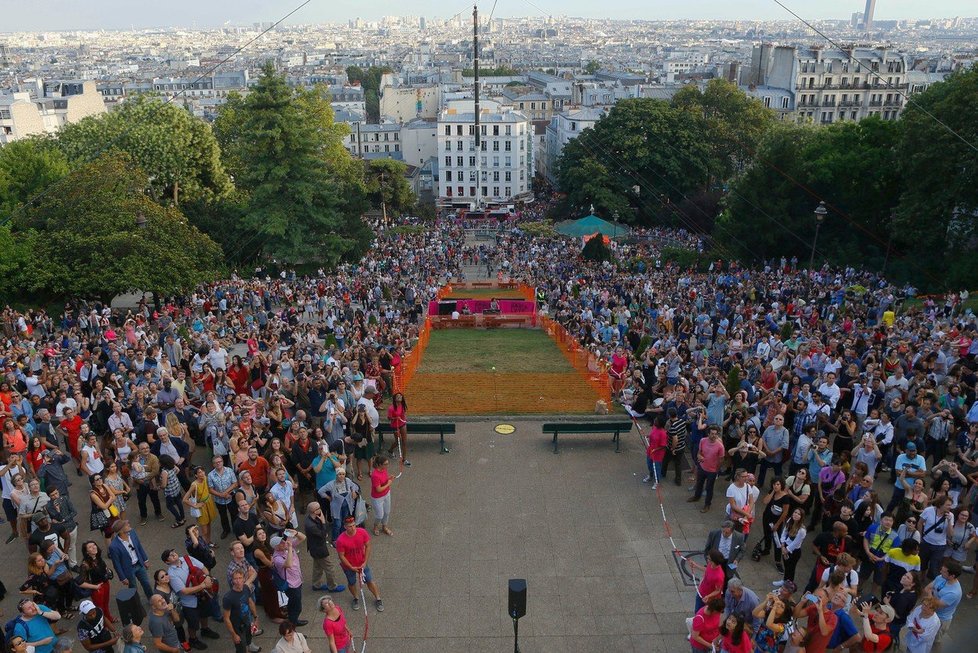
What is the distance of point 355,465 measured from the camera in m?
11.9

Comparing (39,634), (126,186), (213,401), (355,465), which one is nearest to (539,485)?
(355,465)

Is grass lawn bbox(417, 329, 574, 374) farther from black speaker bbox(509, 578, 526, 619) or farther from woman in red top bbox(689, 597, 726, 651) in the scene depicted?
woman in red top bbox(689, 597, 726, 651)

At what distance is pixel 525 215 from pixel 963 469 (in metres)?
58.0

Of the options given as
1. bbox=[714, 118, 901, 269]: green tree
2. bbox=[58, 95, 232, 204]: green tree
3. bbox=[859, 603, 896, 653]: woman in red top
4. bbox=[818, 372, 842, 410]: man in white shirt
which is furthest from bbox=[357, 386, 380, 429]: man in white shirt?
bbox=[58, 95, 232, 204]: green tree

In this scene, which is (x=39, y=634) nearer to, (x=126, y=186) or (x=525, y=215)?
(x=126, y=186)

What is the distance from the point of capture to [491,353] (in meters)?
20.7

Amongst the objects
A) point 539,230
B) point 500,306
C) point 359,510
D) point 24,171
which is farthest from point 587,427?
point 539,230

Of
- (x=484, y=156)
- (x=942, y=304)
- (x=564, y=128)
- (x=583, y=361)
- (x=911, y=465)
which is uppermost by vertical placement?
(x=564, y=128)

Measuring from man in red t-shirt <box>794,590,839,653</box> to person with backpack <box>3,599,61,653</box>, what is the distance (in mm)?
7603

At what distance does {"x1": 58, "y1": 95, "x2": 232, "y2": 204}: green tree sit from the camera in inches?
1551

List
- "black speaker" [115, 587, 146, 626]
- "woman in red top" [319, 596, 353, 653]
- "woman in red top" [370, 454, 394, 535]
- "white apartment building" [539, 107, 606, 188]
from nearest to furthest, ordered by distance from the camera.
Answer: "woman in red top" [319, 596, 353, 653] < "black speaker" [115, 587, 146, 626] < "woman in red top" [370, 454, 394, 535] < "white apartment building" [539, 107, 606, 188]

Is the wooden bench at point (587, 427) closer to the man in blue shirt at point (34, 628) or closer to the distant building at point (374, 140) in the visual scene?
the man in blue shirt at point (34, 628)

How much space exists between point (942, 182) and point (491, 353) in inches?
782

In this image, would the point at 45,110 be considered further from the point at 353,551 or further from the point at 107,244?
the point at 353,551
